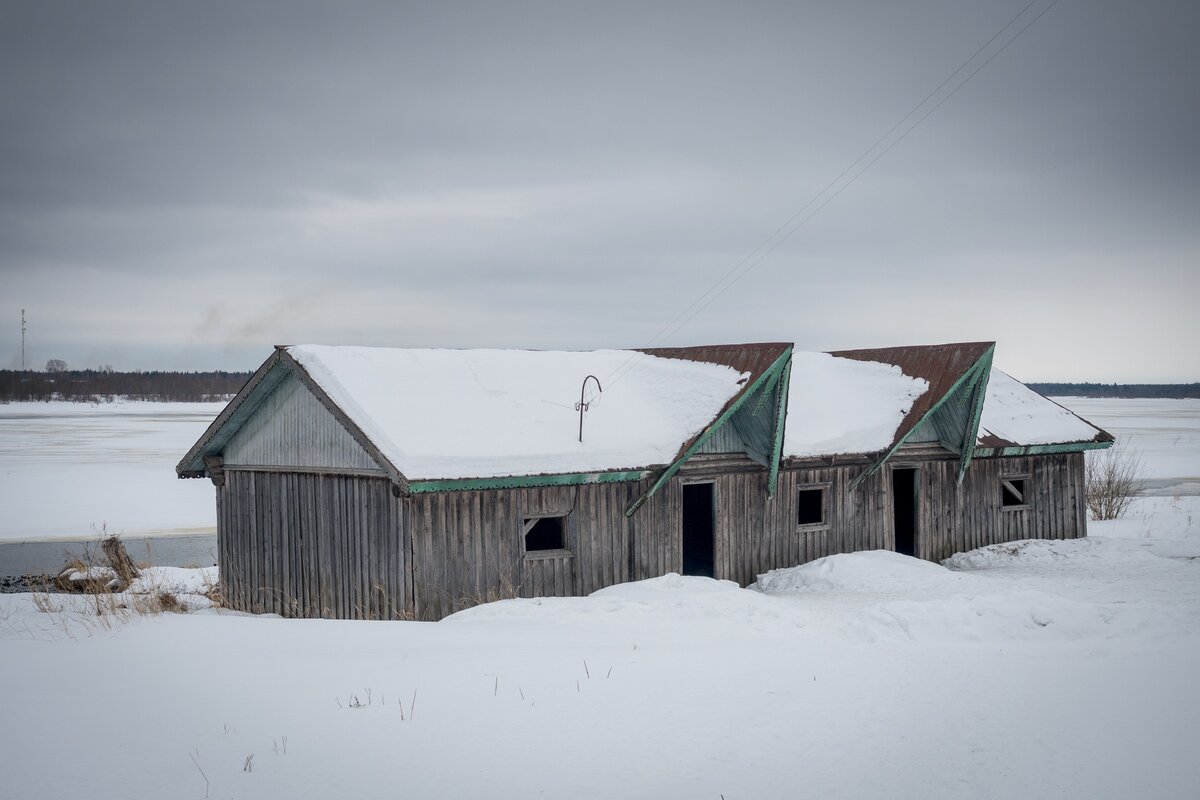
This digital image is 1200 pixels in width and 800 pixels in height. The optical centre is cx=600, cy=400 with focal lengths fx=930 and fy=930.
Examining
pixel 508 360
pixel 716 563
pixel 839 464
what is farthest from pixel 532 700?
pixel 839 464

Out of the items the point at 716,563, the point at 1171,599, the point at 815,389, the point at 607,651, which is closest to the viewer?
the point at 607,651

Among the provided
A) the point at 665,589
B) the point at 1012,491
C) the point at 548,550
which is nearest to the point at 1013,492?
the point at 1012,491

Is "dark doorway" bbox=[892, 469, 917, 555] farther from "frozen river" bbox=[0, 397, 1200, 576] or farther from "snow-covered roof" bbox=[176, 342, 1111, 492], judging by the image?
"frozen river" bbox=[0, 397, 1200, 576]

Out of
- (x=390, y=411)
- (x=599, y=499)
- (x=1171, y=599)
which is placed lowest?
(x=1171, y=599)

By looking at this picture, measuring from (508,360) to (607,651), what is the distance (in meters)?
8.84

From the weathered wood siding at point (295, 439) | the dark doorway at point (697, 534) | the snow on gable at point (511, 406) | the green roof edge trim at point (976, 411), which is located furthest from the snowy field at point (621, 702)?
the green roof edge trim at point (976, 411)

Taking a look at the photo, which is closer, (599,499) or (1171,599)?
(1171,599)

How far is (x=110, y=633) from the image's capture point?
11234 millimetres

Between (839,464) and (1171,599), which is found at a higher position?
(839,464)

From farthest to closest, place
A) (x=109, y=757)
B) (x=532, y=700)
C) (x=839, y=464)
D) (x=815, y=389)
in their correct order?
(x=815, y=389), (x=839, y=464), (x=532, y=700), (x=109, y=757)

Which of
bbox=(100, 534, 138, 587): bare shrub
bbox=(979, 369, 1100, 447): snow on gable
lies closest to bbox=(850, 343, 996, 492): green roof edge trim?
bbox=(979, 369, 1100, 447): snow on gable

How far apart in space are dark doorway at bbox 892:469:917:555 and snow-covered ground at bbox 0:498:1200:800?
711 cm

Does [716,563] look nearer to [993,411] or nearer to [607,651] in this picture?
[607,651]

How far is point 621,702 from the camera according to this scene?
8.12 m
